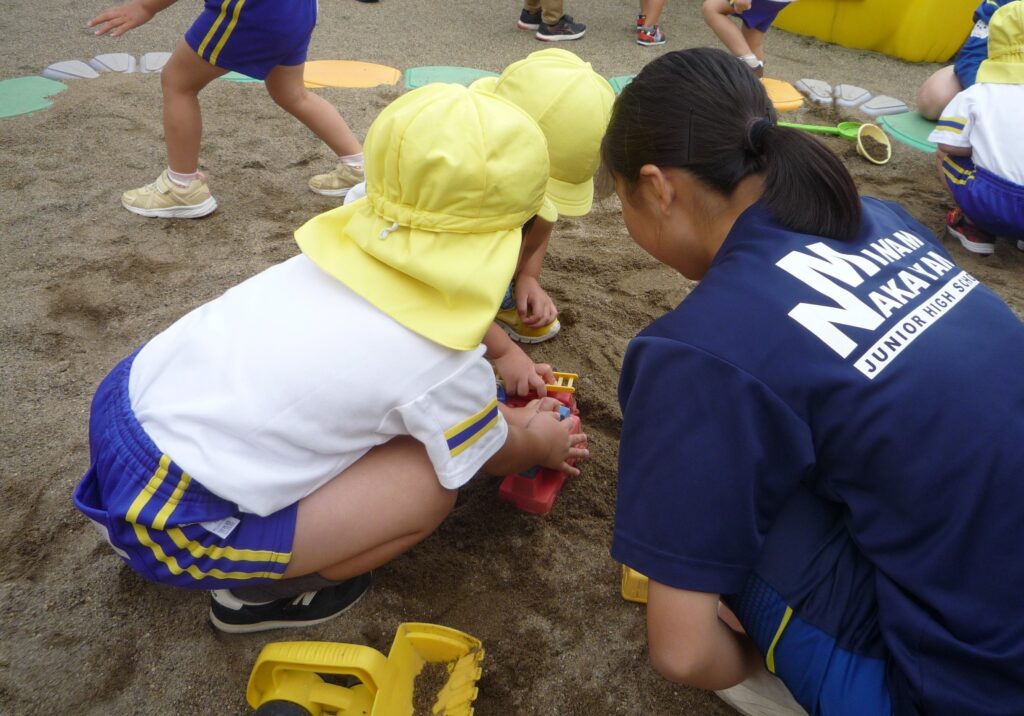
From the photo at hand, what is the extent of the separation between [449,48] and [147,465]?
338 centimetres

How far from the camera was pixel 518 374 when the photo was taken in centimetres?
156

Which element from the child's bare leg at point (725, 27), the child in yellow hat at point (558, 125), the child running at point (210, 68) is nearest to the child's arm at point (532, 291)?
the child in yellow hat at point (558, 125)

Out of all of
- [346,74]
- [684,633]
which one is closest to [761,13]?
[346,74]

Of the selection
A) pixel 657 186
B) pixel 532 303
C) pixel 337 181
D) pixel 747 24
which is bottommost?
pixel 337 181

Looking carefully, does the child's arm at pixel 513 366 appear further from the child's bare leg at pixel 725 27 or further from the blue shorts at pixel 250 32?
the child's bare leg at pixel 725 27

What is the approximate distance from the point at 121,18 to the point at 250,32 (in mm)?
390

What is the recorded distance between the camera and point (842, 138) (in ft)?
10.6

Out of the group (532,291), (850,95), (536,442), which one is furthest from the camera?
(850,95)

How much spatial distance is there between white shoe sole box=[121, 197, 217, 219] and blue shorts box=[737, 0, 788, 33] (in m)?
2.63

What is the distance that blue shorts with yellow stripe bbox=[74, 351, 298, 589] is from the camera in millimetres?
998

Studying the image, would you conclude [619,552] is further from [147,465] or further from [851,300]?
[147,465]

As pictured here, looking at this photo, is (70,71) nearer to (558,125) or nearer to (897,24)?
(558,125)

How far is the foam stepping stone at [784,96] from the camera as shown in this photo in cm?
356

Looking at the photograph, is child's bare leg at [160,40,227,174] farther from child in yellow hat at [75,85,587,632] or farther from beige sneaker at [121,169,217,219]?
child in yellow hat at [75,85,587,632]
